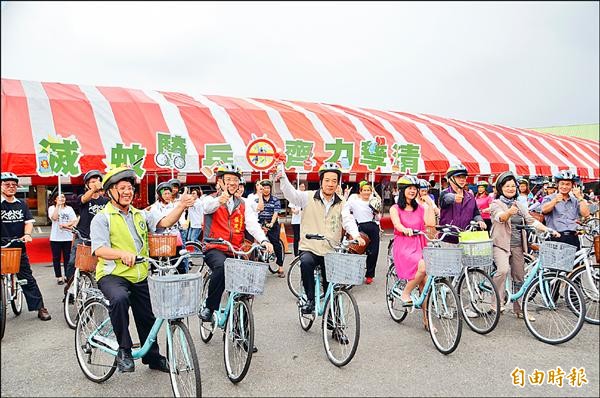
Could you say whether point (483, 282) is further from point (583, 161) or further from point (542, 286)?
point (583, 161)

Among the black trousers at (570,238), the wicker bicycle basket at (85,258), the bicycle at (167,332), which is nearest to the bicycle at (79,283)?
the wicker bicycle basket at (85,258)

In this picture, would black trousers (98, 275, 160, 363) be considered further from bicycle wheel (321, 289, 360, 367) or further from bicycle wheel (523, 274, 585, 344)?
bicycle wheel (523, 274, 585, 344)

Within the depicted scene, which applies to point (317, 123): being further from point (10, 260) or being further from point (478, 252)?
point (10, 260)

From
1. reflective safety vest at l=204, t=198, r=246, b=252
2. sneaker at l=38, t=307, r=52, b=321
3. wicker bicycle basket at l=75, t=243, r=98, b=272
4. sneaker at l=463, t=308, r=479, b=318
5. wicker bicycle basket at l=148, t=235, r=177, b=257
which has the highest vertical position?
reflective safety vest at l=204, t=198, r=246, b=252

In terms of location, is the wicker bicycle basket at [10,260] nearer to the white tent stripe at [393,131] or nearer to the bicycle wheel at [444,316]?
the bicycle wheel at [444,316]

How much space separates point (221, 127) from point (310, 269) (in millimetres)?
11369

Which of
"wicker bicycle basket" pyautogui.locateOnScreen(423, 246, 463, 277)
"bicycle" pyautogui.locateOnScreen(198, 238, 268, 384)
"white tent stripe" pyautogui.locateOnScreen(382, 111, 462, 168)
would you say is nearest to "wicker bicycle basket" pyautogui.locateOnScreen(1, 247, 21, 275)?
"bicycle" pyautogui.locateOnScreen(198, 238, 268, 384)

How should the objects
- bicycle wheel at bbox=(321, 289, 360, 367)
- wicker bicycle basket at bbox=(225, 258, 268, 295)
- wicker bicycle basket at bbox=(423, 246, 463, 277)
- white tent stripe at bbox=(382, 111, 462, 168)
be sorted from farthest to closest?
white tent stripe at bbox=(382, 111, 462, 168) → wicker bicycle basket at bbox=(423, 246, 463, 277) → bicycle wheel at bbox=(321, 289, 360, 367) → wicker bicycle basket at bbox=(225, 258, 268, 295)

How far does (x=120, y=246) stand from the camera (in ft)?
12.3

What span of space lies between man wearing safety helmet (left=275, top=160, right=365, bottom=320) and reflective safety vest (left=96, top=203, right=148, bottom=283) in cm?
170

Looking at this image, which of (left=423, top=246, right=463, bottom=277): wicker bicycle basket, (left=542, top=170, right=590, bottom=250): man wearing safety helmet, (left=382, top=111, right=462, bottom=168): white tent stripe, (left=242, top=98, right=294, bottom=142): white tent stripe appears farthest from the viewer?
(left=382, top=111, right=462, bottom=168): white tent stripe

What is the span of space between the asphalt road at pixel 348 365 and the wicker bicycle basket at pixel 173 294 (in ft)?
3.28

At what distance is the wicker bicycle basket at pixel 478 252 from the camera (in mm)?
4953

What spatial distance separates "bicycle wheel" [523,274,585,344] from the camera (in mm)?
4500
